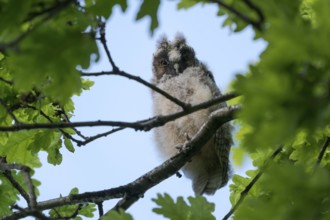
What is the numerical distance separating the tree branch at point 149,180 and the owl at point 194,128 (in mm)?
1016

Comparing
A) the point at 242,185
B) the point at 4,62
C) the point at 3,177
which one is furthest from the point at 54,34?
the point at 3,177

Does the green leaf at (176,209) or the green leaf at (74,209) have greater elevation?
the green leaf at (74,209)

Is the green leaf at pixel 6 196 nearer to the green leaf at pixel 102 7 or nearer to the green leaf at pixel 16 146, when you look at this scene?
the green leaf at pixel 16 146

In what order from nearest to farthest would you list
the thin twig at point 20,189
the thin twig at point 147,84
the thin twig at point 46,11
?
the thin twig at point 46,11 → the thin twig at point 147,84 → the thin twig at point 20,189

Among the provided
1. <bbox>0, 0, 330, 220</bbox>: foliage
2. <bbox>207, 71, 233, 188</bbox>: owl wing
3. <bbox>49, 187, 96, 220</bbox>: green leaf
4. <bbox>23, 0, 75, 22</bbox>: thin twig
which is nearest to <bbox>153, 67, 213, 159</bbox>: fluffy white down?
<bbox>207, 71, 233, 188</bbox>: owl wing

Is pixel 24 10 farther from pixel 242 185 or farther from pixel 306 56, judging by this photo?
pixel 242 185

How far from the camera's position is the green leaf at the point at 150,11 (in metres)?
1.88

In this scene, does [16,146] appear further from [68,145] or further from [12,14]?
[12,14]

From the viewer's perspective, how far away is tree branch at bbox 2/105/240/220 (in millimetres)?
2822

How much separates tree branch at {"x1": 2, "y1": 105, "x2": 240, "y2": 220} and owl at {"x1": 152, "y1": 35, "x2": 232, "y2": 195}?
1.02 metres

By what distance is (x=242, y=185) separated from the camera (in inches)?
123

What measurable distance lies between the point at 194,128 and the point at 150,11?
96.1 inches

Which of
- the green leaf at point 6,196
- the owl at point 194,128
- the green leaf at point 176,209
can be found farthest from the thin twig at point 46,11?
the owl at point 194,128

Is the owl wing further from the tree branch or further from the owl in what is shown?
the tree branch
